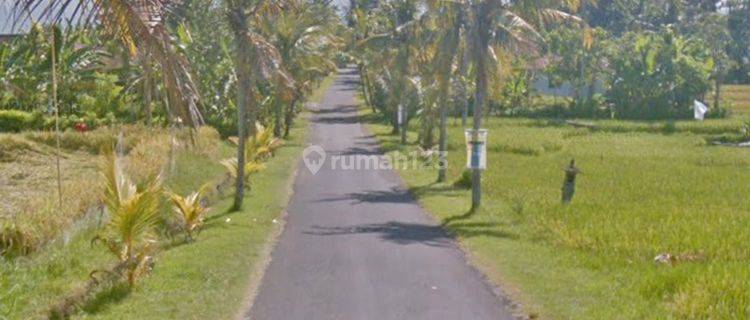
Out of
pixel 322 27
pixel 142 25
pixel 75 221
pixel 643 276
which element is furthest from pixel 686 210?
pixel 322 27

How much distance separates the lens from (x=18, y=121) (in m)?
36.1

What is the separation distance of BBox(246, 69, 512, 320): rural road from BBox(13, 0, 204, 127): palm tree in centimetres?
466


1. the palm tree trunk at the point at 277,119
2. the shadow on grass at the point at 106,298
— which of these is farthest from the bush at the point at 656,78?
the shadow on grass at the point at 106,298

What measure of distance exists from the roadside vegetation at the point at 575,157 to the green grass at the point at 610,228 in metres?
0.04

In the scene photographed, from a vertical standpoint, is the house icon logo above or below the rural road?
below

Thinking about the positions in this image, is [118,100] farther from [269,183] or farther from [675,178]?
[675,178]

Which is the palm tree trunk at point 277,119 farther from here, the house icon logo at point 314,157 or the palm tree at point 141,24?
the palm tree at point 141,24

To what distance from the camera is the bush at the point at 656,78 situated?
62.4 metres

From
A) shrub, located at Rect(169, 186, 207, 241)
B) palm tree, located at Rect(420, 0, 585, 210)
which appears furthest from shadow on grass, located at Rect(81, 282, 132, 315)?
palm tree, located at Rect(420, 0, 585, 210)

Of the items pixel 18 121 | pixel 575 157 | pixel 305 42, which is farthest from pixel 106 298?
pixel 305 42

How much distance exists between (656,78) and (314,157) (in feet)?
99.0

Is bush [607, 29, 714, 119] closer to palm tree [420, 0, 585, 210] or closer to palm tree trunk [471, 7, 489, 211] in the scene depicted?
palm tree [420, 0, 585, 210]

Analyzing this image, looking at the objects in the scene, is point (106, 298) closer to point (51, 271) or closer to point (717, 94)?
point (51, 271)

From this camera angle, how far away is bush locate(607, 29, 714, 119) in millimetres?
62438
